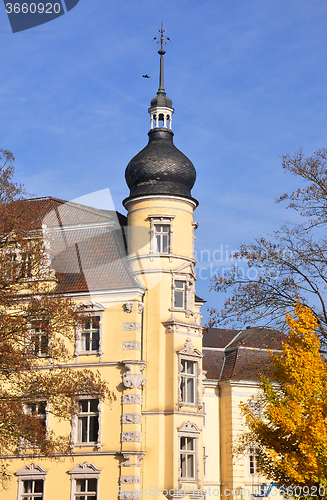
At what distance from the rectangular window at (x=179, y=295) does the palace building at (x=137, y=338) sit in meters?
0.06

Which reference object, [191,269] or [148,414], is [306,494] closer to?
[148,414]

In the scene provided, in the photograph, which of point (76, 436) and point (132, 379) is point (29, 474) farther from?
point (132, 379)

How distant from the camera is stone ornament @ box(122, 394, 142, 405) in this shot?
98.8 feet

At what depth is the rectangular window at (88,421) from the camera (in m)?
30.7

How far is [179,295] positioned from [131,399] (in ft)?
18.6

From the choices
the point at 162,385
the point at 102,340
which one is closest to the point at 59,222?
the point at 102,340

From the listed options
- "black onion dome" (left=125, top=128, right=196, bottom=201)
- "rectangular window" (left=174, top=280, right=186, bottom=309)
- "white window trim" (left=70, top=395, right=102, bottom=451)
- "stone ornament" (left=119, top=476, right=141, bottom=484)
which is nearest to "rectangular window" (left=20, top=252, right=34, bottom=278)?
"white window trim" (left=70, top=395, right=102, bottom=451)

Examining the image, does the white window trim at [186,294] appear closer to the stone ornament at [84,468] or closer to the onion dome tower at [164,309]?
the onion dome tower at [164,309]

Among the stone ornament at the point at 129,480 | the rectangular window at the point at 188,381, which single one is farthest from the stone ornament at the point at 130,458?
the rectangular window at the point at 188,381

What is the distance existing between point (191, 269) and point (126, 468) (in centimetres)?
999

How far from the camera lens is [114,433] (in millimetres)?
30109

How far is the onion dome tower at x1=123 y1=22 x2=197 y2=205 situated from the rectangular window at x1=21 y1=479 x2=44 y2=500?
14.3 metres

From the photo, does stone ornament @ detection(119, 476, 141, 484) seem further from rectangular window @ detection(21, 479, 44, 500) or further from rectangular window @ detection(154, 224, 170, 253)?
rectangular window @ detection(154, 224, 170, 253)

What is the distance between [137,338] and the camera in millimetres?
31125
